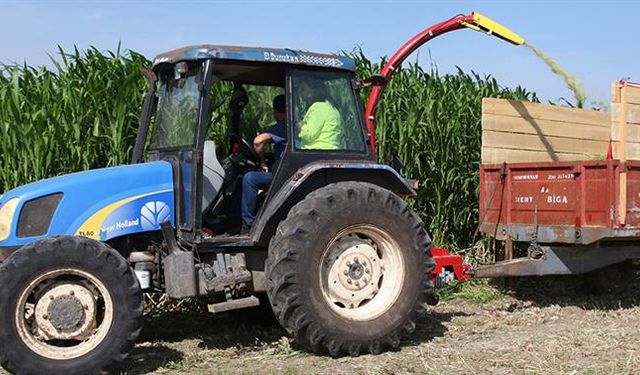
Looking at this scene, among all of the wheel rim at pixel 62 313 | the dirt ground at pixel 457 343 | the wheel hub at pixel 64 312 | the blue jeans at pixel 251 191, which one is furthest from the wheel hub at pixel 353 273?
the wheel hub at pixel 64 312

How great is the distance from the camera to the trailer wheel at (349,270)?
5137mm

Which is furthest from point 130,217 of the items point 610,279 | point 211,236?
point 610,279

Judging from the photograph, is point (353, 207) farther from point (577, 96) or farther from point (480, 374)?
point (577, 96)

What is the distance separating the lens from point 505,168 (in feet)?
25.1

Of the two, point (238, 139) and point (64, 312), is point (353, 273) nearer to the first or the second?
point (238, 139)

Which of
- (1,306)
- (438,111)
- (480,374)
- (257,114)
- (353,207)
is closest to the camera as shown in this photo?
(1,306)

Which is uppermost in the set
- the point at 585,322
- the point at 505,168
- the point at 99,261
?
the point at 505,168

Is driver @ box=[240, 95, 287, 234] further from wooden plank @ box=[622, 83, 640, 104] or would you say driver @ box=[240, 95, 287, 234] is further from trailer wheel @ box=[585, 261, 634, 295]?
trailer wheel @ box=[585, 261, 634, 295]

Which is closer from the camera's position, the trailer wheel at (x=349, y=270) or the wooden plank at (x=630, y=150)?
the trailer wheel at (x=349, y=270)

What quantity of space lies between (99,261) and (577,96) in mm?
5460

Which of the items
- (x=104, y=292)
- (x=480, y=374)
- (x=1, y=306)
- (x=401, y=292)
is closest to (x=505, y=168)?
(x=401, y=292)

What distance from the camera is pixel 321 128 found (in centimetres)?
557

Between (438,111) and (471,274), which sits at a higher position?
(438,111)

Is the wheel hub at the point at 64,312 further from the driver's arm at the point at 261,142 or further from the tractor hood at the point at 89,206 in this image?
the driver's arm at the point at 261,142
